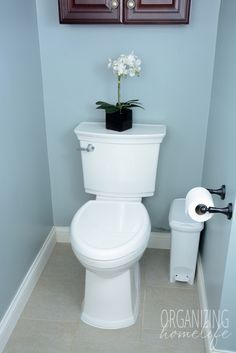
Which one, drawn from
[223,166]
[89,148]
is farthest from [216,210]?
[89,148]

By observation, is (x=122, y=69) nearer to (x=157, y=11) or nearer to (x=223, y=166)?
(x=157, y=11)

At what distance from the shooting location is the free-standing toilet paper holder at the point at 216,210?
124 centimetres

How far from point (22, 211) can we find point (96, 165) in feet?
1.50

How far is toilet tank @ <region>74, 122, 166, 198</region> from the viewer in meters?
1.85

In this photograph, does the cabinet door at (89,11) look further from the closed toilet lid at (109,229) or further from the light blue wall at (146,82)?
the closed toilet lid at (109,229)

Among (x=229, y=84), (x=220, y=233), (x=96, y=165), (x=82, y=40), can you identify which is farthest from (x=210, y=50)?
(x=220, y=233)

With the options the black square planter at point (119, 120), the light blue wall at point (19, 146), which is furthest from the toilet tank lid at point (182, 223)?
the light blue wall at point (19, 146)

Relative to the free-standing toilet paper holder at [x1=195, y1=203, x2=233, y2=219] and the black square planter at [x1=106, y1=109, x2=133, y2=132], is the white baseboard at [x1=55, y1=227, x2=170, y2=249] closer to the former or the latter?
the black square planter at [x1=106, y1=109, x2=133, y2=132]

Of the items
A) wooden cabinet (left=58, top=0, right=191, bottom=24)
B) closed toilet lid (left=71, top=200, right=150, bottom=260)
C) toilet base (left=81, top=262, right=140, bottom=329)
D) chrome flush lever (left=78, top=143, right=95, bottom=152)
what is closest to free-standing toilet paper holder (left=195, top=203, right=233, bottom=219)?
closed toilet lid (left=71, top=200, right=150, bottom=260)

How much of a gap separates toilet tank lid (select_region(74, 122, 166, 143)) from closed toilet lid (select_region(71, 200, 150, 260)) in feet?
1.13

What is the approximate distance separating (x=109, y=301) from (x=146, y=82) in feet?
3.82

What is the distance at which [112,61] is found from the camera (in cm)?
191

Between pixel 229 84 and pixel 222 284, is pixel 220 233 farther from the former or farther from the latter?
pixel 229 84

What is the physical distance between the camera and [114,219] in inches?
68.8
